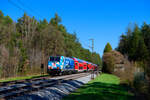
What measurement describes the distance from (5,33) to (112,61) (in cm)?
2335

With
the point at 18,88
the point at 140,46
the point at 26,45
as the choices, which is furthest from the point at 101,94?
the point at 26,45

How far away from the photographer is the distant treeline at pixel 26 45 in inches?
1068

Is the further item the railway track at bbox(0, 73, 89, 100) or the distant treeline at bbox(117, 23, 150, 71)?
the railway track at bbox(0, 73, 89, 100)

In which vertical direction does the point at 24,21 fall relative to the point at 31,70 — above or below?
above

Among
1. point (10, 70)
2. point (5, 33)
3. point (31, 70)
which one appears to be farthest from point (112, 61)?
point (5, 33)

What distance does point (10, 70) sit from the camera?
2678 centimetres

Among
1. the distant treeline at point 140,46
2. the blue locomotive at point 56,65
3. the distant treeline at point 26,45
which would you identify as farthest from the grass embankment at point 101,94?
the distant treeline at point 26,45

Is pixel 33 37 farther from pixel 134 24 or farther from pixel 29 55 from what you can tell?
pixel 134 24

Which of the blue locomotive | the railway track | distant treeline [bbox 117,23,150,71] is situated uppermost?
distant treeline [bbox 117,23,150,71]

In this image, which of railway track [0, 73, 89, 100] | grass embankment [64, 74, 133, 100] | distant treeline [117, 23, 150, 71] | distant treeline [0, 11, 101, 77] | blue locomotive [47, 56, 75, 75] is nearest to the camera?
distant treeline [117, 23, 150, 71]

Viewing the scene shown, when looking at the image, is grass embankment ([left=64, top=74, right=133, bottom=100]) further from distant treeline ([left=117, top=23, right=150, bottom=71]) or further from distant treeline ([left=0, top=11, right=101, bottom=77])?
distant treeline ([left=0, top=11, right=101, bottom=77])

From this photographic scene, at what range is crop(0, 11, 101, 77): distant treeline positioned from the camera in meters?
27.1

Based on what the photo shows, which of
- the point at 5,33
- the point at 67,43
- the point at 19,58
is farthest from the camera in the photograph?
the point at 67,43

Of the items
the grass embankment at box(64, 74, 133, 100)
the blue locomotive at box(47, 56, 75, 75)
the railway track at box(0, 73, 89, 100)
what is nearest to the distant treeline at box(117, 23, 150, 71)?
the grass embankment at box(64, 74, 133, 100)
